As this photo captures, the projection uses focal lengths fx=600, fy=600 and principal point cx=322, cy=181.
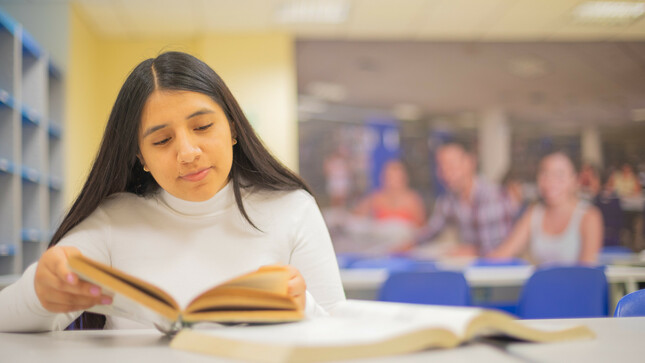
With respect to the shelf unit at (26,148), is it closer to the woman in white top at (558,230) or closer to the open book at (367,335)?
the open book at (367,335)

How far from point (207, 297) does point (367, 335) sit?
24 centimetres

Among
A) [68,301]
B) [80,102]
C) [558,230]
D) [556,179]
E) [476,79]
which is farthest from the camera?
[476,79]

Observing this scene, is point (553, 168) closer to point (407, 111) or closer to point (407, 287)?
point (407, 111)

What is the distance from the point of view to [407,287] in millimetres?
2797

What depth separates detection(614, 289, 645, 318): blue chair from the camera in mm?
1196

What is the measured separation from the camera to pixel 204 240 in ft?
4.12

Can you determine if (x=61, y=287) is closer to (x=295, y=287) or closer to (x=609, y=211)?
(x=295, y=287)

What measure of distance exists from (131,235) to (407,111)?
195 inches

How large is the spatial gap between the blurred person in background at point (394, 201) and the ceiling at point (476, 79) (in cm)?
66

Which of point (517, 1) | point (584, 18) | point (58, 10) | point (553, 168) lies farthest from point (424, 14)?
point (58, 10)

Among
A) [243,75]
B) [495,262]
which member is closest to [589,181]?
[495,262]

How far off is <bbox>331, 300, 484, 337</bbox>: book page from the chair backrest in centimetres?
232

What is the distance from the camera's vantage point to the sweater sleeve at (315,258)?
1.21m

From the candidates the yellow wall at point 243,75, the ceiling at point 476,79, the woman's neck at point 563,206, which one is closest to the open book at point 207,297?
the yellow wall at point 243,75
